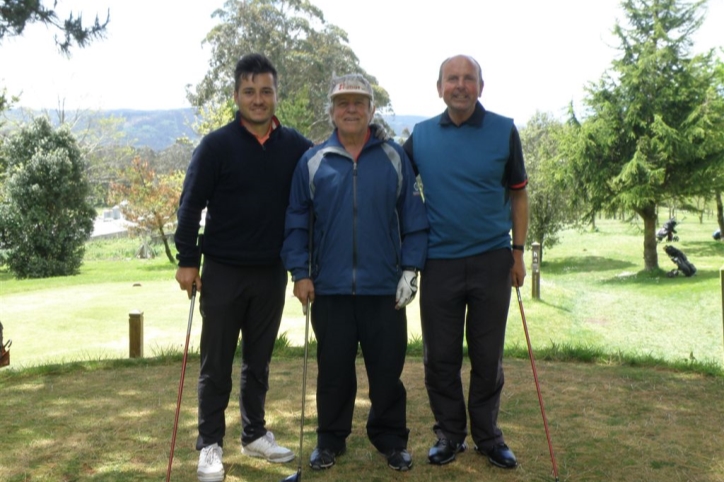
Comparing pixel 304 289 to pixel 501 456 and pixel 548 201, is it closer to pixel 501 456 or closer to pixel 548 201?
pixel 501 456

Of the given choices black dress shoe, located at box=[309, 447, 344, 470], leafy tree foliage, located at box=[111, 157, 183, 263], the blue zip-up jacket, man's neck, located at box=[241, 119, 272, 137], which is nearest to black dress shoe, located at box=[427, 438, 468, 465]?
black dress shoe, located at box=[309, 447, 344, 470]

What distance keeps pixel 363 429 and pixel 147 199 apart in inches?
1068

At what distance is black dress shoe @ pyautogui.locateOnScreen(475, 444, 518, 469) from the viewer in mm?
3621

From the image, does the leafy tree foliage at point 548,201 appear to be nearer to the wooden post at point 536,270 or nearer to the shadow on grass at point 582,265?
the shadow on grass at point 582,265

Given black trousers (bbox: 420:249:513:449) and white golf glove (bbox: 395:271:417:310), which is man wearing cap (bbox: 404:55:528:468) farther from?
white golf glove (bbox: 395:271:417:310)

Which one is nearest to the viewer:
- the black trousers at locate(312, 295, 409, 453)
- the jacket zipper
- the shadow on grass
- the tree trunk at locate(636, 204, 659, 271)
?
the jacket zipper

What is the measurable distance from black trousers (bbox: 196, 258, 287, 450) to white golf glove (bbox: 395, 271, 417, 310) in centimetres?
65

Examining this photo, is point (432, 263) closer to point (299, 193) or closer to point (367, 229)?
point (367, 229)

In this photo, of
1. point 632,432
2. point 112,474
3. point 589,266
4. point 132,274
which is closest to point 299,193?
point 112,474

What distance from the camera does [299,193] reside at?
11.8ft

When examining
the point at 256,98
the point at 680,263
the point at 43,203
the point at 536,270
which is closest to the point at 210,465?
the point at 256,98

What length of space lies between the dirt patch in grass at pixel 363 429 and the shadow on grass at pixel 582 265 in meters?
24.6

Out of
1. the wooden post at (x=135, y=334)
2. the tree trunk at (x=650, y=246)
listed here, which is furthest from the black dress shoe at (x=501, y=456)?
the tree trunk at (x=650, y=246)

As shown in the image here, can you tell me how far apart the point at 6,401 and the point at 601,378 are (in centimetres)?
412
